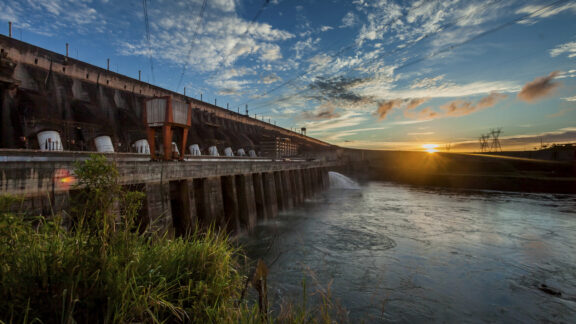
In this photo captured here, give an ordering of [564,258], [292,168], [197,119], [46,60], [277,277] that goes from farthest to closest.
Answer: [197,119]
[292,168]
[46,60]
[564,258]
[277,277]

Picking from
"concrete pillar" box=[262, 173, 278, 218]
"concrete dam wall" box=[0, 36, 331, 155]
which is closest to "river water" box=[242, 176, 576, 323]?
"concrete pillar" box=[262, 173, 278, 218]

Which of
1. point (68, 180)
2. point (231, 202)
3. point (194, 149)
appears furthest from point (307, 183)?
point (68, 180)

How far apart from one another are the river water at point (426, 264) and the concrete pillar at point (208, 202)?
2377mm

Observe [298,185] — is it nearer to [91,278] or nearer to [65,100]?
[65,100]

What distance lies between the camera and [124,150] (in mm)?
25406

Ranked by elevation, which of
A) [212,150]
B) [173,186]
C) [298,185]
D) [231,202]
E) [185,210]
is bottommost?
[298,185]

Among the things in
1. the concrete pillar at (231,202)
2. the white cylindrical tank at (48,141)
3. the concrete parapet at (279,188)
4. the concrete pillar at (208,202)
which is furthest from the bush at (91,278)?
the white cylindrical tank at (48,141)

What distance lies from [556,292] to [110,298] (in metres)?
14.4

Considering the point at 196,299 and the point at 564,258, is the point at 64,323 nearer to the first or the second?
the point at 196,299

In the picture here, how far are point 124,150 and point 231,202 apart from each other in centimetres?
1803

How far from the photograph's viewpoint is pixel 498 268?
37.3 feet

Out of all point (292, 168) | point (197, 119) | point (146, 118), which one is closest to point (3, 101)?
point (146, 118)

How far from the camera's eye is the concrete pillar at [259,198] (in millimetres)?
17625

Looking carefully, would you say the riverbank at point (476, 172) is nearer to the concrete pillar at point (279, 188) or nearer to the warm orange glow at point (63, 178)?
the concrete pillar at point (279, 188)
